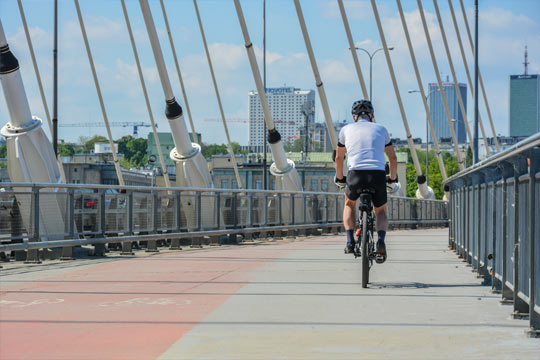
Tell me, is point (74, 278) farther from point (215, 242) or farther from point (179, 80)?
point (179, 80)

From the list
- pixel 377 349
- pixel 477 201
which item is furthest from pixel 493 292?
pixel 377 349

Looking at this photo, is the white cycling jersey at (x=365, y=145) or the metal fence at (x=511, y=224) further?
the white cycling jersey at (x=365, y=145)

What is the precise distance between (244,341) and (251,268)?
6.64 meters

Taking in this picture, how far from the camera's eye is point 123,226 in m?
17.1

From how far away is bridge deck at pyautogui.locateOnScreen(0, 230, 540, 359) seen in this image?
6.55m

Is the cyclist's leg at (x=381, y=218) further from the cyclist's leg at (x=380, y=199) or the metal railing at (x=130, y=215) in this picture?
the metal railing at (x=130, y=215)

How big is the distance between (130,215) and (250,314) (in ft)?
30.5

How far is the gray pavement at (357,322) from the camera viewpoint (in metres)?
6.44

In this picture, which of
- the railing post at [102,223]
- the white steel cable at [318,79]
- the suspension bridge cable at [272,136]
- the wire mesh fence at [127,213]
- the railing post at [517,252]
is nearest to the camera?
the railing post at [517,252]

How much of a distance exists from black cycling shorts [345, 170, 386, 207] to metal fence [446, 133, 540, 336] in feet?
3.35

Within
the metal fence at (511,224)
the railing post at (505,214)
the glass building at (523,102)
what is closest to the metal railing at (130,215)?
Result: the metal fence at (511,224)

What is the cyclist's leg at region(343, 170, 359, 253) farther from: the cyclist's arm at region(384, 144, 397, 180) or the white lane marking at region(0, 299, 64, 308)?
the white lane marking at region(0, 299, 64, 308)

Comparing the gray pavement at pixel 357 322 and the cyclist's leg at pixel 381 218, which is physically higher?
the cyclist's leg at pixel 381 218

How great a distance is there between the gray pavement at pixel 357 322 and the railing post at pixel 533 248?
161mm
